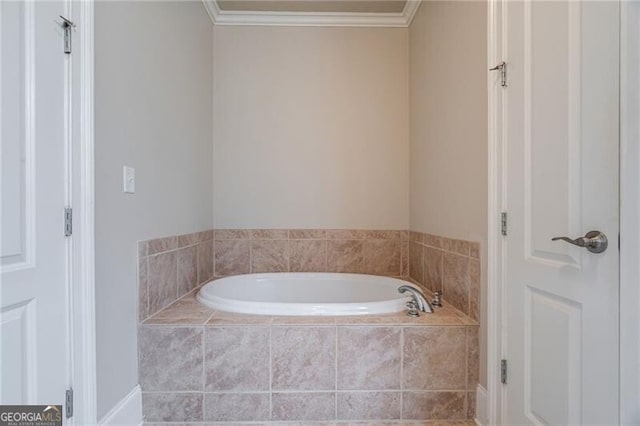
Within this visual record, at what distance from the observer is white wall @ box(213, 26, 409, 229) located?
2.70 metres

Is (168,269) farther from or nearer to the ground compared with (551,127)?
nearer to the ground

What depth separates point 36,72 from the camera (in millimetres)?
1035

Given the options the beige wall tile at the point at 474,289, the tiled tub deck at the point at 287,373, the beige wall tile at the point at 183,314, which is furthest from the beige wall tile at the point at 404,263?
the beige wall tile at the point at 183,314

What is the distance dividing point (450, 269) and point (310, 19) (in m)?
2.24

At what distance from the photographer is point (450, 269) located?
73.6 inches

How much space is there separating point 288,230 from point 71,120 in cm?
173

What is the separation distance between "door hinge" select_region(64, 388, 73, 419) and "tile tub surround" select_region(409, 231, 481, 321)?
1.71 m

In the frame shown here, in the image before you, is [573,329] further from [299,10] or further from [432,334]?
[299,10]

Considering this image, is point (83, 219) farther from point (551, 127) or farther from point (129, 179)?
point (551, 127)

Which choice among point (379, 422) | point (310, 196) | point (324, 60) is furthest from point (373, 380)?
point (324, 60)

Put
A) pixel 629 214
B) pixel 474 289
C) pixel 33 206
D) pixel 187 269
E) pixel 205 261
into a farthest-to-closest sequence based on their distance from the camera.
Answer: pixel 205 261 → pixel 187 269 → pixel 474 289 → pixel 33 206 → pixel 629 214

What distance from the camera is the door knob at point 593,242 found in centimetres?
91

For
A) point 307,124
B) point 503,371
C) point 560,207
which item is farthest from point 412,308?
point 307,124

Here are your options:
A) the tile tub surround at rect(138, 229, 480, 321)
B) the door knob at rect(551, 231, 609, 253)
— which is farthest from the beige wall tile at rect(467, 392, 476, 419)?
the door knob at rect(551, 231, 609, 253)
